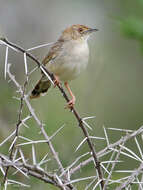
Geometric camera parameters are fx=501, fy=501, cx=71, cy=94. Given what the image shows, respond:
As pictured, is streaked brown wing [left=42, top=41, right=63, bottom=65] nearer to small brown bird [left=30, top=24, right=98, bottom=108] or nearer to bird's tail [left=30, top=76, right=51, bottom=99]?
small brown bird [left=30, top=24, right=98, bottom=108]

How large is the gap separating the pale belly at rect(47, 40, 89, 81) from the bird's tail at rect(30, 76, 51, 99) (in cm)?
21

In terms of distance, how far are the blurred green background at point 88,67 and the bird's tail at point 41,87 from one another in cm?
31

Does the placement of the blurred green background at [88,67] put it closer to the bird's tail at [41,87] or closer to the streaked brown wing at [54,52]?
the bird's tail at [41,87]

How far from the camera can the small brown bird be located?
19.7 feet

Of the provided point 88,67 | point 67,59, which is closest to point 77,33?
point 67,59

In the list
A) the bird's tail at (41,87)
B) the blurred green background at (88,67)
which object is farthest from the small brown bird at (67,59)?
the blurred green background at (88,67)

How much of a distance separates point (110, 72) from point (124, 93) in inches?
27.5

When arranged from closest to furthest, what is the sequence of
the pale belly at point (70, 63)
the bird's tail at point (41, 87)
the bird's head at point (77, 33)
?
the pale belly at point (70, 63)
the bird's tail at point (41, 87)
the bird's head at point (77, 33)

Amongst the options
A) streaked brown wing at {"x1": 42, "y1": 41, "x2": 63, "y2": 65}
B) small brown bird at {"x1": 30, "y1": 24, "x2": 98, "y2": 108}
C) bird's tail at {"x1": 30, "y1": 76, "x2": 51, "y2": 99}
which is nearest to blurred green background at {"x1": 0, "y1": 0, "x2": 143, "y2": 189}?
bird's tail at {"x1": 30, "y1": 76, "x2": 51, "y2": 99}

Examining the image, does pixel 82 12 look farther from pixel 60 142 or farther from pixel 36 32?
pixel 60 142

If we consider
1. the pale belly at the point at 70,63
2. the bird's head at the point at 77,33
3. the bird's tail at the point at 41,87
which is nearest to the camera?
the pale belly at the point at 70,63

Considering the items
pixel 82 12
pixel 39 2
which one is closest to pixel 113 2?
pixel 82 12

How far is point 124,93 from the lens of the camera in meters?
10.7

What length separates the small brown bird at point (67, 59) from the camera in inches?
236
